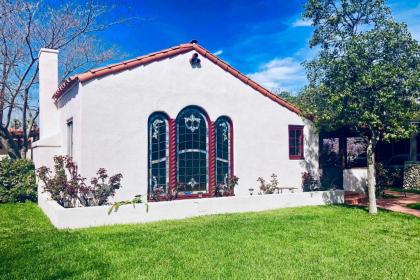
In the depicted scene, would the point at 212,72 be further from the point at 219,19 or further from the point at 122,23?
the point at 219,19

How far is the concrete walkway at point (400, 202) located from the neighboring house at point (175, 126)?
334cm

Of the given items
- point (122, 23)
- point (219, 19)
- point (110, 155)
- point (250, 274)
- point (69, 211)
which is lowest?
point (250, 274)

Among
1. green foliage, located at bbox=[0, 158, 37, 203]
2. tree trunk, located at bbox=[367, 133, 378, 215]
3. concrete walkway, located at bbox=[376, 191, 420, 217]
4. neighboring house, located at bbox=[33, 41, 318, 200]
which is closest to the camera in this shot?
neighboring house, located at bbox=[33, 41, 318, 200]

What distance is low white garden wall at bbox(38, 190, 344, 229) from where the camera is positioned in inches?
403

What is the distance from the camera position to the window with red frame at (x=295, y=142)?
53.0ft

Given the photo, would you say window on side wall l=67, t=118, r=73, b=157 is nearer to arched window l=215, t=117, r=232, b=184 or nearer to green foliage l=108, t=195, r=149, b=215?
green foliage l=108, t=195, r=149, b=215

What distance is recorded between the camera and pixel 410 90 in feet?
38.4

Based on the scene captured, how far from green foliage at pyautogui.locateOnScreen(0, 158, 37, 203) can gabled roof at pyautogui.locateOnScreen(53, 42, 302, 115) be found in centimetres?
356

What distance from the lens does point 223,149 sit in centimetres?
1441

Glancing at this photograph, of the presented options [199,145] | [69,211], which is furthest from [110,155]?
[199,145]

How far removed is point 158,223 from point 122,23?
18.7 meters

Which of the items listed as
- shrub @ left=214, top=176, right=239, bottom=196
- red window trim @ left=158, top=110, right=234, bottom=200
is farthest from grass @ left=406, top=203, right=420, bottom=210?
red window trim @ left=158, top=110, right=234, bottom=200

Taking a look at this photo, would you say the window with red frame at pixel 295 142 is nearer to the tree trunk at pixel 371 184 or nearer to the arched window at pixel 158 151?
the tree trunk at pixel 371 184

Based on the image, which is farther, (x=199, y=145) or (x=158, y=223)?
(x=199, y=145)
